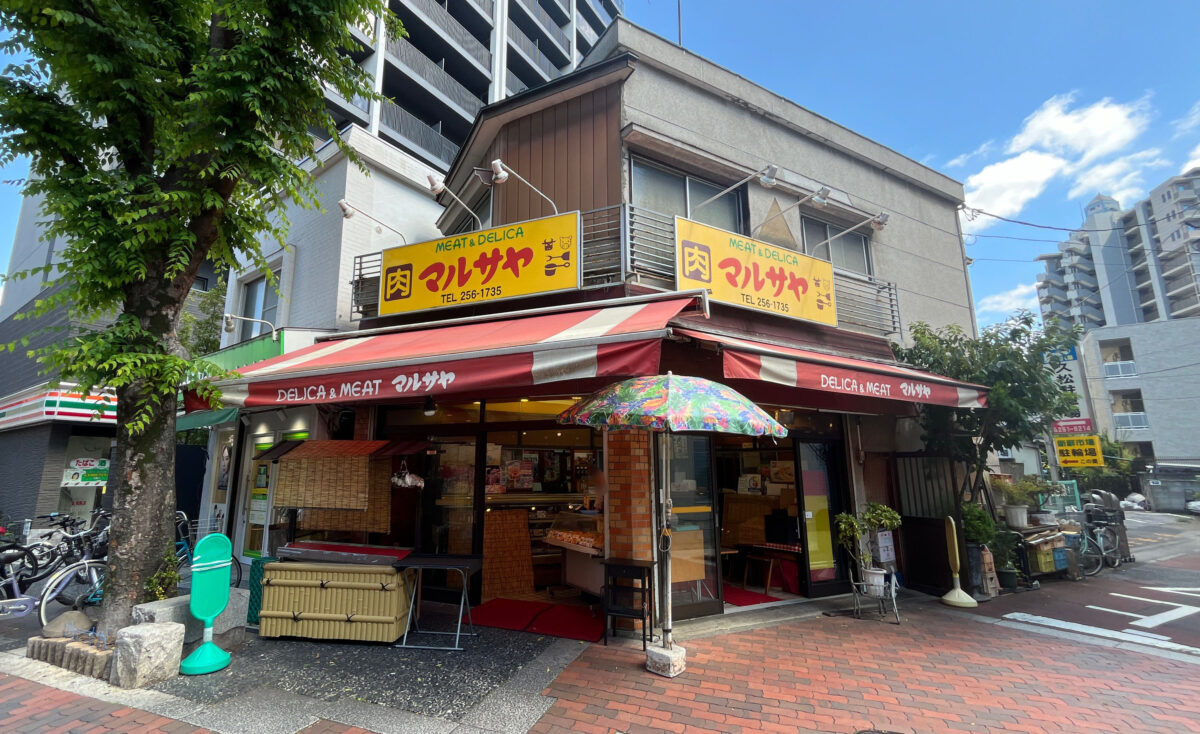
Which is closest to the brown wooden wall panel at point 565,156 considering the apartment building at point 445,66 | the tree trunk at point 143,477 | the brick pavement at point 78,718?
the tree trunk at point 143,477

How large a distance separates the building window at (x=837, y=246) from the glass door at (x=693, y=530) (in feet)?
15.5

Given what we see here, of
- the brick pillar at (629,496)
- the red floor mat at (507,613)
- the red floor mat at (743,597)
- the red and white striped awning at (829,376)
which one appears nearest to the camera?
the red and white striped awning at (829,376)

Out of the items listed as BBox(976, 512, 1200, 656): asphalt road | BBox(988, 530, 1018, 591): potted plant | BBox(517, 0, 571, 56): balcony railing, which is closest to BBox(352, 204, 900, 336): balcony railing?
BBox(988, 530, 1018, 591): potted plant

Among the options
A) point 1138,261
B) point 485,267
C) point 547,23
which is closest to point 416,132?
point 547,23

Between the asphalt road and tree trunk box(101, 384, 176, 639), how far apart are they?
400 inches

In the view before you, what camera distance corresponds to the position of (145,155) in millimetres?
5539

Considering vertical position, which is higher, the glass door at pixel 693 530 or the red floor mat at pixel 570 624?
the glass door at pixel 693 530

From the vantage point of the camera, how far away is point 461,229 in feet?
35.3

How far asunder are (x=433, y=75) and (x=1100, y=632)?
25.6 metres

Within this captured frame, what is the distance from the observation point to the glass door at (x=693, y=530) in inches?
254

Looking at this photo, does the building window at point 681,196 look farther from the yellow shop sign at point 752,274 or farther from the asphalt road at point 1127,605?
the asphalt road at point 1127,605

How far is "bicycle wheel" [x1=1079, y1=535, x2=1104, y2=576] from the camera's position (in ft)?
30.7

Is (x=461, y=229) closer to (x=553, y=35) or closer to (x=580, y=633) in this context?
(x=580, y=633)

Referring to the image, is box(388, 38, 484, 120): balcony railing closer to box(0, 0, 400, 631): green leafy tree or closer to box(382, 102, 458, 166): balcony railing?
box(382, 102, 458, 166): balcony railing
